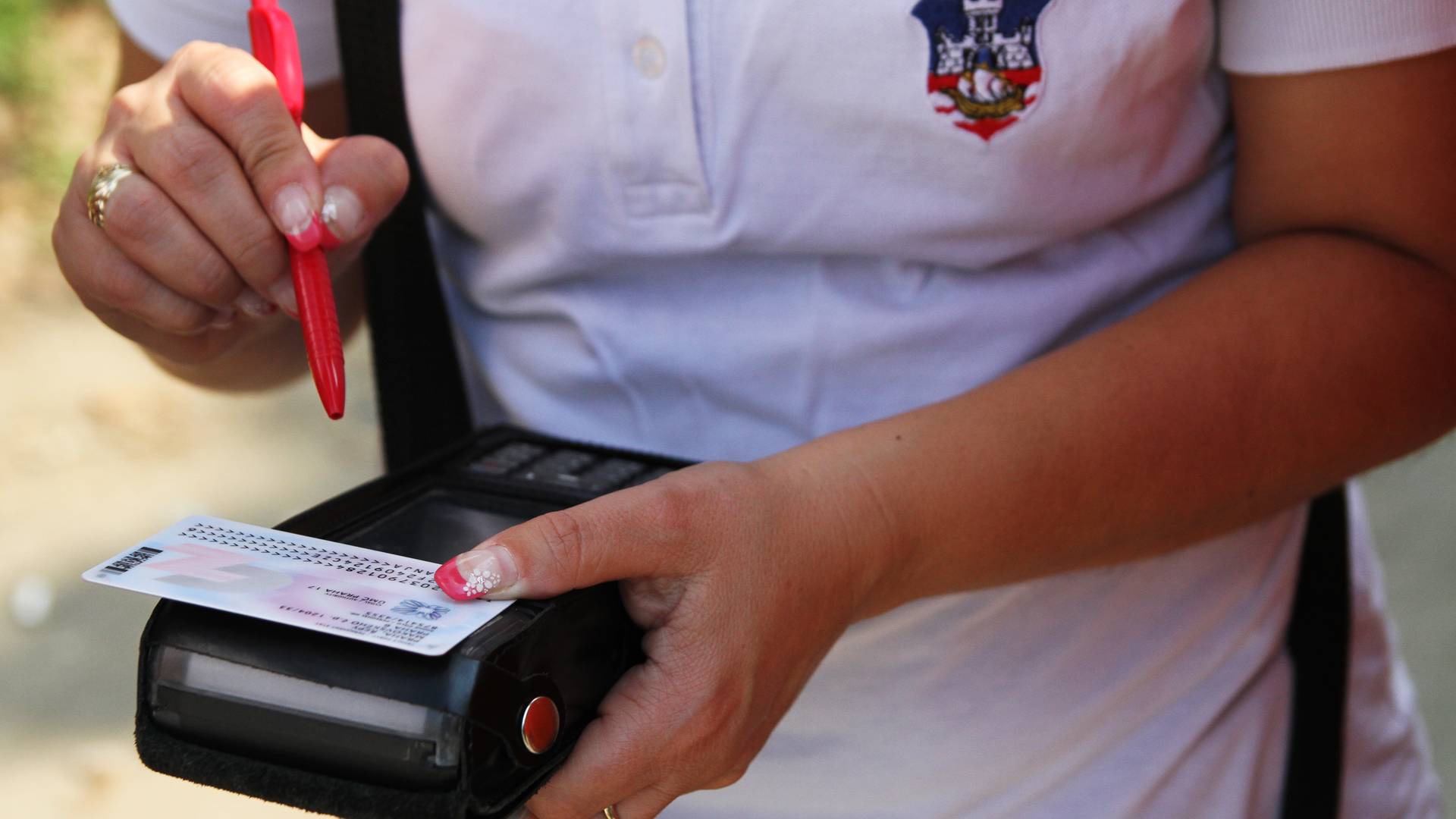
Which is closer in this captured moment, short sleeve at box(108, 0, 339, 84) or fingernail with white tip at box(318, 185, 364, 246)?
fingernail with white tip at box(318, 185, 364, 246)

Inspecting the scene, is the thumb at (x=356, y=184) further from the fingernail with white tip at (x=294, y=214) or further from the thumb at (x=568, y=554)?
the thumb at (x=568, y=554)

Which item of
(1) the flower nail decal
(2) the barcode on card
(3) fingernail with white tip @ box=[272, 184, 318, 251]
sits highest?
→ (3) fingernail with white tip @ box=[272, 184, 318, 251]

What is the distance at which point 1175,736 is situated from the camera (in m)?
0.94

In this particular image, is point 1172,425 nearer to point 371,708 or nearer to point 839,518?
point 839,518

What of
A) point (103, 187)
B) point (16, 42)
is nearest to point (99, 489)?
point (16, 42)

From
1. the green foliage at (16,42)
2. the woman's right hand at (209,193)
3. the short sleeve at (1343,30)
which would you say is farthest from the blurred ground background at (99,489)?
the short sleeve at (1343,30)

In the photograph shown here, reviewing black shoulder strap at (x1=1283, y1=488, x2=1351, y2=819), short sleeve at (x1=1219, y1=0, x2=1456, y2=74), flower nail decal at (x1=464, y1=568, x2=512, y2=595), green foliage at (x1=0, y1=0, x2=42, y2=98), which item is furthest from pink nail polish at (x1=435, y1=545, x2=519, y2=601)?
green foliage at (x1=0, y1=0, x2=42, y2=98)

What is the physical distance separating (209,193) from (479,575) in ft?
0.98

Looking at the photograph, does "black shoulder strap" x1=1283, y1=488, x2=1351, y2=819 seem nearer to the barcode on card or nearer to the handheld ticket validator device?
the handheld ticket validator device

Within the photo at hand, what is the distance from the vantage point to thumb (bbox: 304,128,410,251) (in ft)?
2.53

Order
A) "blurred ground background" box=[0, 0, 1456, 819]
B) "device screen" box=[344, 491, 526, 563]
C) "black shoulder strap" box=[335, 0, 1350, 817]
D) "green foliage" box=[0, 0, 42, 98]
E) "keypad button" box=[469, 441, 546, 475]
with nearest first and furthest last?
"device screen" box=[344, 491, 526, 563]
"keypad button" box=[469, 441, 546, 475]
"black shoulder strap" box=[335, 0, 1350, 817]
"blurred ground background" box=[0, 0, 1456, 819]
"green foliage" box=[0, 0, 42, 98]

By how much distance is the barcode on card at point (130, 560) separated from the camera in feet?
2.02

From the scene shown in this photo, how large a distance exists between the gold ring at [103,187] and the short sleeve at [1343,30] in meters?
0.64

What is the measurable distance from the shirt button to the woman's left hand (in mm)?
251
